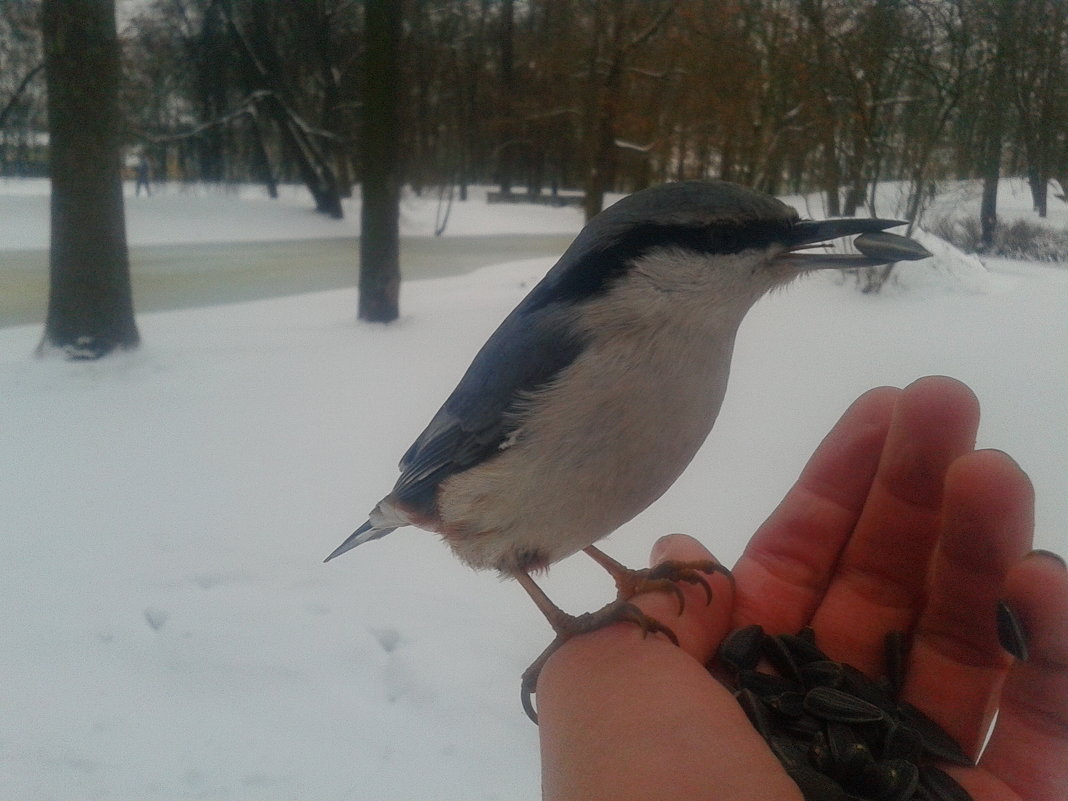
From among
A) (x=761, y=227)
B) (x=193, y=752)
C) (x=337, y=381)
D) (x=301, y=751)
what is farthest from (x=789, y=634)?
(x=337, y=381)

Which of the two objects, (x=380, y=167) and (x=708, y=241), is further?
(x=380, y=167)

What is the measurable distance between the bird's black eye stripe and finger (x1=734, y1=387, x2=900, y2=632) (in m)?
0.45

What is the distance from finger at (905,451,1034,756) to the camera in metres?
0.86

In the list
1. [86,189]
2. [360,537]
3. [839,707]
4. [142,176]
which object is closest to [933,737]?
[839,707]

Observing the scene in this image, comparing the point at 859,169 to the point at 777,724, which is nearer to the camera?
the point at 777,724

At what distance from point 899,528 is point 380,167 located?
2345mm

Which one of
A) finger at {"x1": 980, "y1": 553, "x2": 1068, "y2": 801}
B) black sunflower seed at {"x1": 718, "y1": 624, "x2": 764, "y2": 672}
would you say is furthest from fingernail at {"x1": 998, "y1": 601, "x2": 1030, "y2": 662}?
black sunflower seed at {"x1": 718, "y1": 624, "x2": 764, "y2": 672}

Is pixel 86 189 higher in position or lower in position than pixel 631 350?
higher

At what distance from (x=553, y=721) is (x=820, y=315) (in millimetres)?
1241

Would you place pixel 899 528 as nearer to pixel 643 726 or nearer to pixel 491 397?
pixel 643 726

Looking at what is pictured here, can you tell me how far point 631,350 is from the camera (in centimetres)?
83

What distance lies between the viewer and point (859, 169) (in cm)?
137

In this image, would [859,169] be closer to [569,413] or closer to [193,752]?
[569,413]

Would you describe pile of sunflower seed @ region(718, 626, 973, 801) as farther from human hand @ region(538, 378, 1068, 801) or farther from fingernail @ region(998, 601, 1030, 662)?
fingernail @ region(998, 601, 1030, 662)
